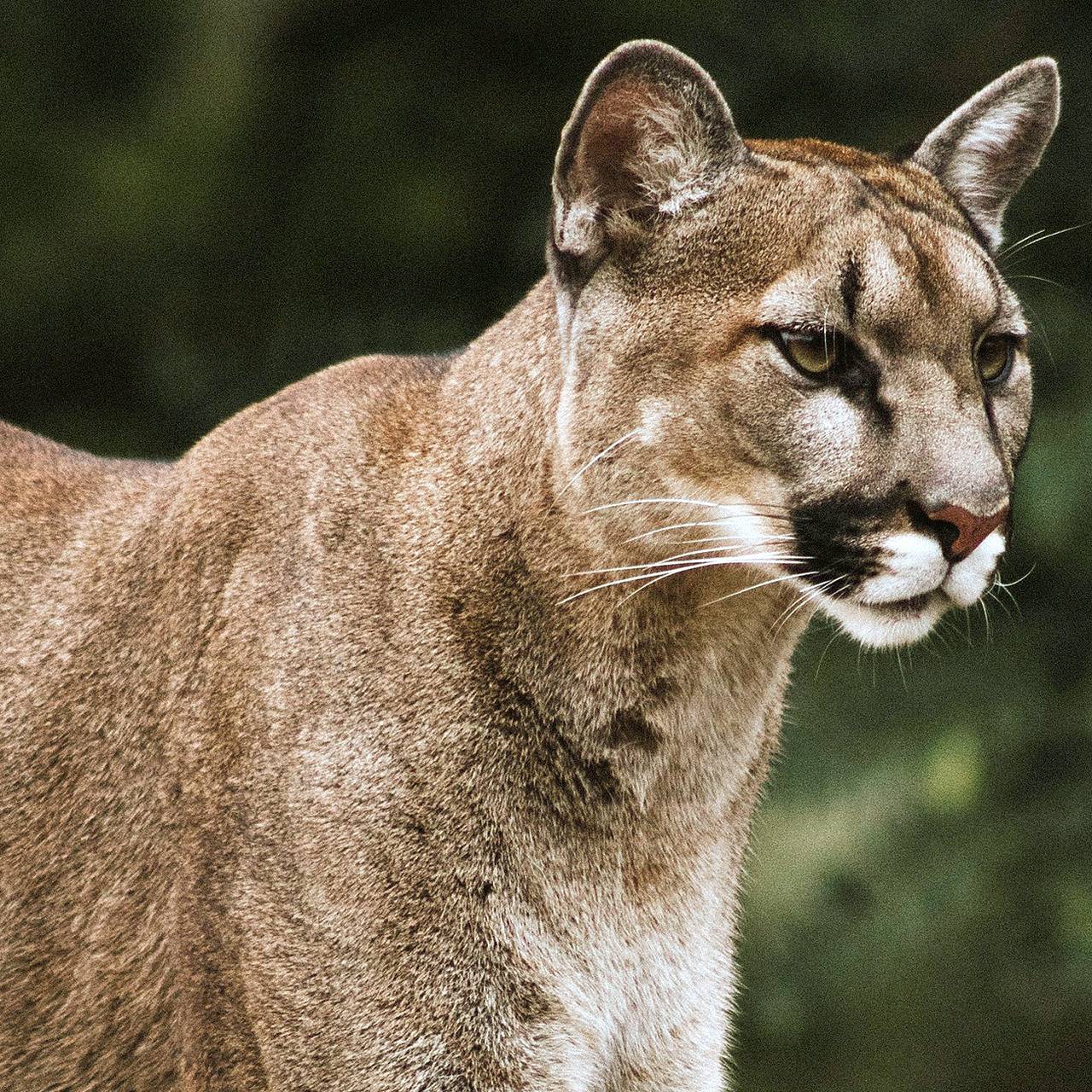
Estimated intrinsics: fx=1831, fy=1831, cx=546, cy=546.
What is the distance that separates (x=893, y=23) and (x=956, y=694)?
303 centimetres

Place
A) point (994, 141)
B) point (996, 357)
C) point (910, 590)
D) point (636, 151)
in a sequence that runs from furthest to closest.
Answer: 1. point (994, 141)
2. point (996, 357)
3. point (636, 151)
4. point (910, 590)

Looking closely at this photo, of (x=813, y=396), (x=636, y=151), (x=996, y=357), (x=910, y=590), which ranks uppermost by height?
(x=636, y=151)

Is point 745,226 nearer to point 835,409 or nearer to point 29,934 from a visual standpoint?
point 835,409

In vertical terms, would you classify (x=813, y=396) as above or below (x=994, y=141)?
below

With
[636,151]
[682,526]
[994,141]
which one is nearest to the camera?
[682,526]

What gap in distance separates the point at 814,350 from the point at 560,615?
0.82m

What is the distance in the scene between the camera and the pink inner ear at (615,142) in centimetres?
396

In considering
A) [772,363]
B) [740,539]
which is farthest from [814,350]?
[740,539]

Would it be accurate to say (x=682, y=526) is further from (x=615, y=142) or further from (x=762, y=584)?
(x=615, y=142)

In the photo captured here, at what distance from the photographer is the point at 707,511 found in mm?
3951

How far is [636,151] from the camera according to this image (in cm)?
402

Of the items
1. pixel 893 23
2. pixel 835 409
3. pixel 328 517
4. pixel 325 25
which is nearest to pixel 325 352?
pixel 325 25

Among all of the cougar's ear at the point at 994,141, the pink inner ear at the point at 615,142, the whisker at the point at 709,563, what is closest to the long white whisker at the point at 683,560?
the whisker at the point at 709,563

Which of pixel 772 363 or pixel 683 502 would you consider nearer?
pixel 772 363
